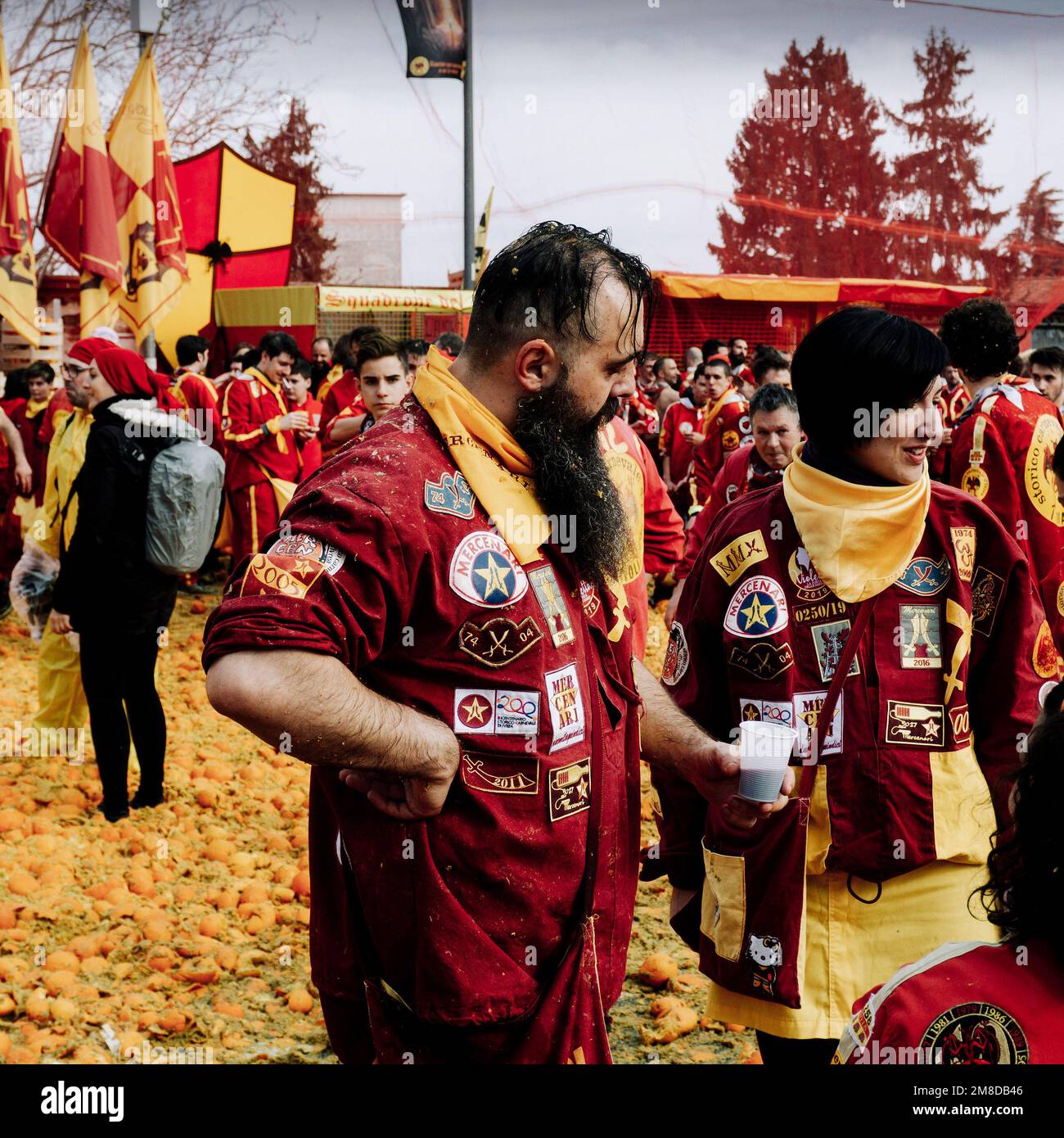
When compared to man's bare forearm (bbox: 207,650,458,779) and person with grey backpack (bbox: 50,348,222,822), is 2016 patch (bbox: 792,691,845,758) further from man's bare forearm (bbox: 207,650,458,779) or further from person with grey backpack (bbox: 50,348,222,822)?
person with grey backpack (bbox: 50,348,222,822)

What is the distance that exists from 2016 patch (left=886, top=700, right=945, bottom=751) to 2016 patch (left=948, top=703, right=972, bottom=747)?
1.3 inches

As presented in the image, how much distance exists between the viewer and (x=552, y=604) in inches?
89.6

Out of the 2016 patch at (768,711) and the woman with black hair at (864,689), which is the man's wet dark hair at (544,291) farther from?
the 2016 patch at (768,711)

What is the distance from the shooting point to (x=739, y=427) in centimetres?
1055

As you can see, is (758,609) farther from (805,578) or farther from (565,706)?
(565,706)

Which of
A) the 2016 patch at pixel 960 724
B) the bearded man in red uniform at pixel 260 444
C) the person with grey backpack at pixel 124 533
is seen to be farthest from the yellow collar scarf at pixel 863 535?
the bearded man in red uniform at pixel 260 444

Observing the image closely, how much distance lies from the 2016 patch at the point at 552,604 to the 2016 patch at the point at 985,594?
111 centimetres

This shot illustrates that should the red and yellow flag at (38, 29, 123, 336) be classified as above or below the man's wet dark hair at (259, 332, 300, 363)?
above

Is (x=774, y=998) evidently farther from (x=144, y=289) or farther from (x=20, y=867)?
(x=144, y=289)

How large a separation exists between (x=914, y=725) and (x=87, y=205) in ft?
27.5

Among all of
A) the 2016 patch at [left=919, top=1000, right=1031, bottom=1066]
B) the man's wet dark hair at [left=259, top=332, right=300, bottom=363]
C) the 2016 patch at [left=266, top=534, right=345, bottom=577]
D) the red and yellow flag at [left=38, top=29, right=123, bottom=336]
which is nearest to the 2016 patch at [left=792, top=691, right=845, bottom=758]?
the 2016 patch at [left=919, top=1000, right=1031, bottom=1066]

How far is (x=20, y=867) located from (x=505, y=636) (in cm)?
460

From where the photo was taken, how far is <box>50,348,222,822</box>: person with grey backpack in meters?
6.14

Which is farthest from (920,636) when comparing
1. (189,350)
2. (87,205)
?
(189,350)
